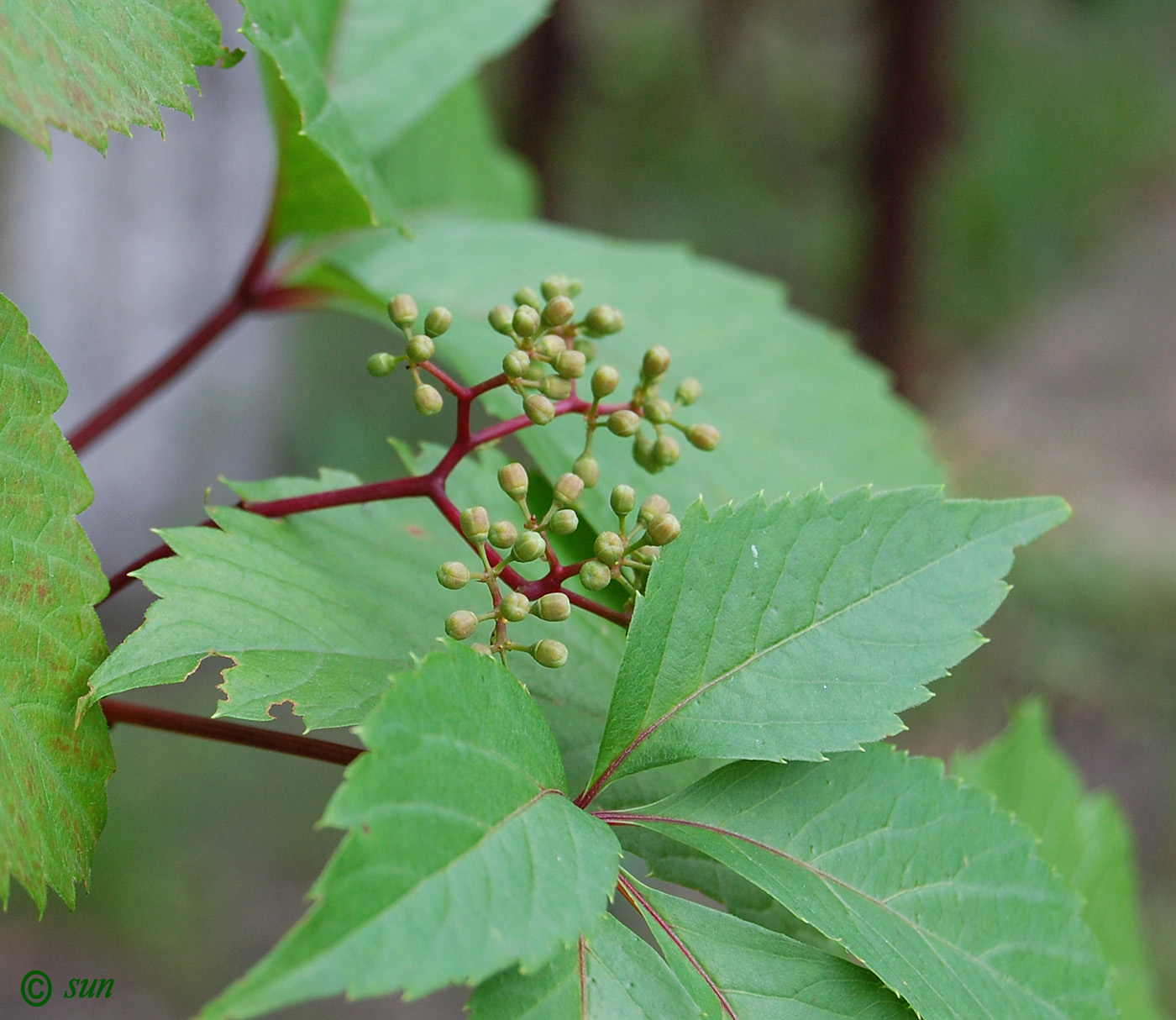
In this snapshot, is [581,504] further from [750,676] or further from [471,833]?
[471,833]

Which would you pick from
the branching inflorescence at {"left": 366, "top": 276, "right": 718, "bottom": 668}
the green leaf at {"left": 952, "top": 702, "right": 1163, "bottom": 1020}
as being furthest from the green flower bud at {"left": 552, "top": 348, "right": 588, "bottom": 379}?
the green leaf at {"left": 952, "top": 702, "right": 1163, "bottom": 1020}

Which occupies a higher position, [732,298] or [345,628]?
[732,298]

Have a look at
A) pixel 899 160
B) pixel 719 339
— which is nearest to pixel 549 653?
pixel 719 339

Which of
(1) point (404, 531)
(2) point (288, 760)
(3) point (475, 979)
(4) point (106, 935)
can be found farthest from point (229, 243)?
(3) point (475, 979)

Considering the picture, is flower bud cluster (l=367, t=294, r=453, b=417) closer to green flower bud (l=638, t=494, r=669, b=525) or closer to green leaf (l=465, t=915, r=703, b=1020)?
green flower bud (l=638, t=494, r=669, b=525)

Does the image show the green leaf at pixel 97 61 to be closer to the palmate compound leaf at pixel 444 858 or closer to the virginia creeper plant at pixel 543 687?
the virginia creeper plant at pixel 543 687

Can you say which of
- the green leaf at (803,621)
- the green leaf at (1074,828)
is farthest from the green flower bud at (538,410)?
the green leaf at (1074,828)
